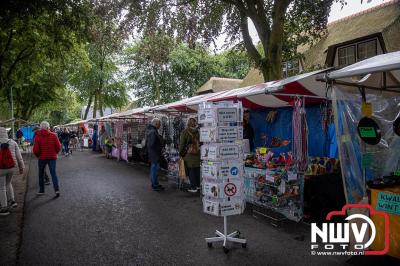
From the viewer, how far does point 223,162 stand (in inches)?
185

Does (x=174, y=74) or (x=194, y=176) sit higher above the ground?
(x=174, y=74)

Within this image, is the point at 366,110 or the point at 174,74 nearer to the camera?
the point at 366,110

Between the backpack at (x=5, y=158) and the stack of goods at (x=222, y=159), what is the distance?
4431mm

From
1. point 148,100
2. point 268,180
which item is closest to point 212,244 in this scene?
point 268,180

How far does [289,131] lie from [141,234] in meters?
6.07

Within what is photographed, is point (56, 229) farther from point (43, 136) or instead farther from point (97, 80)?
point (97, 80)

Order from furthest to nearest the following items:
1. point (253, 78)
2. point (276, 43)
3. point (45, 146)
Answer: point (253, 78) → point (276, 43) → point (45, 146)

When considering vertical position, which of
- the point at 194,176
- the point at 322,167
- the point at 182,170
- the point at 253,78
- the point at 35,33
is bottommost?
the point at 194,176

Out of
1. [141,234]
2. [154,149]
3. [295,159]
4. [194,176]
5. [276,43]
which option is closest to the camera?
[141,234]

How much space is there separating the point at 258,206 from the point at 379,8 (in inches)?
659

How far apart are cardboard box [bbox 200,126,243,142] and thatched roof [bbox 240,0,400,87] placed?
10258 mm

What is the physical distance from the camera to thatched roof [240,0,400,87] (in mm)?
15430

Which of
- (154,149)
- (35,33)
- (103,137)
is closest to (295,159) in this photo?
(154,149)

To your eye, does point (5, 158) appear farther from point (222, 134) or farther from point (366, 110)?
point (366, 110)
